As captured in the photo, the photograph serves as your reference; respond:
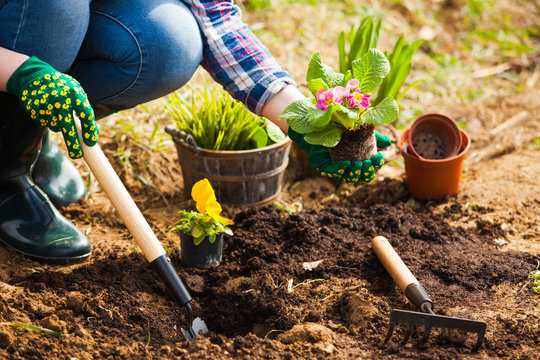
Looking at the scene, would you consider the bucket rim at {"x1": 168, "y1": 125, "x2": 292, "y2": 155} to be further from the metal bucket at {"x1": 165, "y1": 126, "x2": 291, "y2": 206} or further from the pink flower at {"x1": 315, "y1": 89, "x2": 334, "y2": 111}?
the pink flower at {"x1": 315, "y1": 89, "x2": 334, "y2": 111}

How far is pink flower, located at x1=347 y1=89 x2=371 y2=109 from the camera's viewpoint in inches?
65.6

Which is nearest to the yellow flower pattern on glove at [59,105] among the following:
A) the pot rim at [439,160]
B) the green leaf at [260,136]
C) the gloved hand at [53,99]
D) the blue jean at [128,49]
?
the gloved hand at [53,99]

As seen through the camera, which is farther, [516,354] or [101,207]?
[101,207]

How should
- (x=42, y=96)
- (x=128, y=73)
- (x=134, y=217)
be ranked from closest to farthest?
1. (x=42, y=96)
2. (x=134, y=217)
3. (x=128, y=73)

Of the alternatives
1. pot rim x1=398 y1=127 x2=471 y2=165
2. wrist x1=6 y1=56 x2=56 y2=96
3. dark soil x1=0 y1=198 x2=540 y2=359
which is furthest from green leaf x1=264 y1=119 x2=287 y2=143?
wrist x1=6 y1=56 x2=56 y2=96

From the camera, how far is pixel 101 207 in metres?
2.38

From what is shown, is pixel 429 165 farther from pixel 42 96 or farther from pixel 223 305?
pixel 42 96

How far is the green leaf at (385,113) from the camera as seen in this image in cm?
165

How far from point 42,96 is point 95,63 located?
52 cm

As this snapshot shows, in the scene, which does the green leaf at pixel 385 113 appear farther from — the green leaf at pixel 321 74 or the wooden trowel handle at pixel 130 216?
the wooden trowel handle at pixel 130 216

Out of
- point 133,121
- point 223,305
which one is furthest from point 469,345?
point 133,121

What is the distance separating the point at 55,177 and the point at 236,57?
0.98m

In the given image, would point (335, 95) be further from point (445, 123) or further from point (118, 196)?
point (445, 123)

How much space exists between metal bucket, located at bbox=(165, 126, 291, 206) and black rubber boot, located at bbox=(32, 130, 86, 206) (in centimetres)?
47
